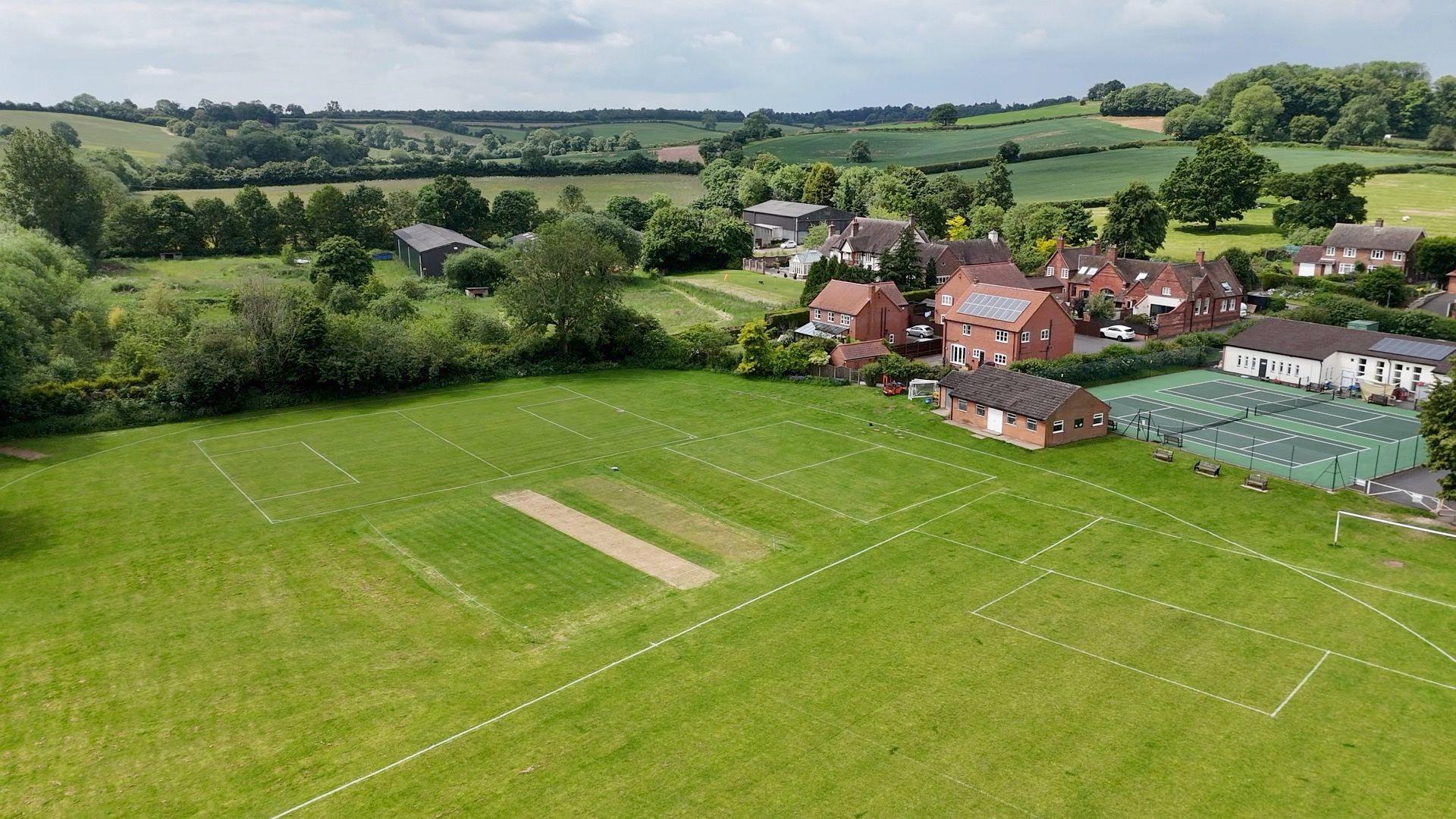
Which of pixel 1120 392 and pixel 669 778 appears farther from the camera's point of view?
pixel 1120 392

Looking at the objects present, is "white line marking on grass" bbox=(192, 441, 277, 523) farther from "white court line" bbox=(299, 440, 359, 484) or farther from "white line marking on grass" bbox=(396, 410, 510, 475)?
"white line marking on grass" bbox=(396, 410, 510, 475)

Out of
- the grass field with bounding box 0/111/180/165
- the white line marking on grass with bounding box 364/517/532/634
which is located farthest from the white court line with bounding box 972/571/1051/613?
the grass field with bounding box 0/111/180/165

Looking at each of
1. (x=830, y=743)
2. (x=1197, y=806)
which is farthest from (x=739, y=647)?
(x=1197, y=806)

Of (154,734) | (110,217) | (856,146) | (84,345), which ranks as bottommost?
(154,734)

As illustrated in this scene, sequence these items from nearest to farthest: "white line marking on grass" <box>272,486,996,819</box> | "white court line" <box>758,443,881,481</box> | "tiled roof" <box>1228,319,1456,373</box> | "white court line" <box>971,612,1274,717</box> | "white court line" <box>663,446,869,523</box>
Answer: "white line marking on grass" <box>272,486,996,819</box> < "white court line" <box>971,612,1274,717</box> < "white court line" <box>663,446,869,523</box> < "white court line" <box>758,443,881,481</box> < "tiled roof" <box>1228,319,1456,373</box>

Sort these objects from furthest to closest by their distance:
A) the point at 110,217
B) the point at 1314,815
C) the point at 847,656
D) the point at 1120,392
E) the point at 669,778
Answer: the point at 110,217 → the point at 1120,392 → the point at 847,656 → the point at 669,778 → the point at 1314,815

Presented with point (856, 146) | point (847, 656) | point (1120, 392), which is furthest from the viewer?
point (856, 146)

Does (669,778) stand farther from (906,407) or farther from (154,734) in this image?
(906,407)

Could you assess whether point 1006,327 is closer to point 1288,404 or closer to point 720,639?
point 1288,404
